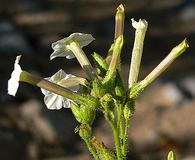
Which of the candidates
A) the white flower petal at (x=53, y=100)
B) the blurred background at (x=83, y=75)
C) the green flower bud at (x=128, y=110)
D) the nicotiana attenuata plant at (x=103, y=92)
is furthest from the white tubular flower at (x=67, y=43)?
the blurred background at (x=83, y=75)

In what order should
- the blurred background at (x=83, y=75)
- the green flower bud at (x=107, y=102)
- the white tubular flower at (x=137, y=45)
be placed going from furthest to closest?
the blurred background at (x=83, y=75) → the white tubular flower at (x=137, y=45) → the green flower bud at (x=107, y=102)

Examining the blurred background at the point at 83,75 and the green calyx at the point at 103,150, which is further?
the blurred background at the point at 83,75

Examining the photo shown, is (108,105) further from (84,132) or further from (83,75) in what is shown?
(83,75)

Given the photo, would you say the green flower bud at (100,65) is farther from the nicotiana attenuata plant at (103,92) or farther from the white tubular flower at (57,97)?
the white tubular flower at (57,97)

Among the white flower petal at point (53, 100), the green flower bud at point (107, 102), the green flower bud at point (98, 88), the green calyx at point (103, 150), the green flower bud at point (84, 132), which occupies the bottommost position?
the green calyx at point (103, 150)

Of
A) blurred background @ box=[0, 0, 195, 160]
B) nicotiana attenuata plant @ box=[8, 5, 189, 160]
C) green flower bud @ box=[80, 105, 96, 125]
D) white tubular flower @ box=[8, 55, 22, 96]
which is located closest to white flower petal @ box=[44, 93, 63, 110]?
nicotiana attenuata plant @ box=[8, 5, 189, 160]

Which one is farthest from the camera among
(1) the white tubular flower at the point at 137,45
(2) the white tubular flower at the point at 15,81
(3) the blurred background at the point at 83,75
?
(3) the blurred background at the point at 83,75

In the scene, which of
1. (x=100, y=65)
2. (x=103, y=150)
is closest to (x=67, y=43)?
(x=100, y=65)

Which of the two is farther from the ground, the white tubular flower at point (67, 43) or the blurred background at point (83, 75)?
the blurred background at point (83, 75)
